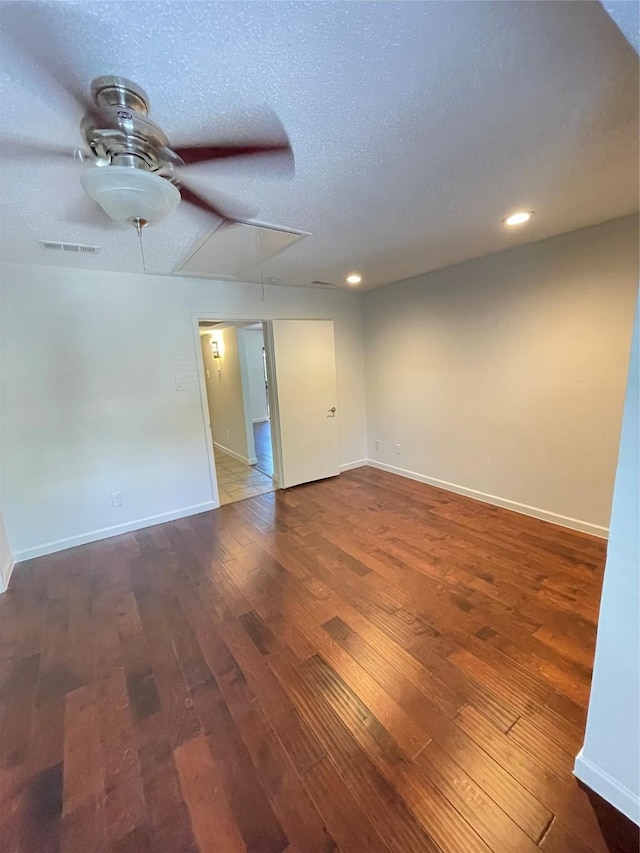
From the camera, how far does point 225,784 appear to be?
129cm

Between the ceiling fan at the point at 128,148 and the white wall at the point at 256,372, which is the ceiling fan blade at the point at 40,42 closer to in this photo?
the ceiling fan at the point at 128,148

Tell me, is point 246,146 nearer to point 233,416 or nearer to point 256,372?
point 233,416

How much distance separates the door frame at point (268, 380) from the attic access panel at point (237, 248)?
1.57ft

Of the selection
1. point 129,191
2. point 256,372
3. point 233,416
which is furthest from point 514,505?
point 256,372

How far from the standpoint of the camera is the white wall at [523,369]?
2639 mm

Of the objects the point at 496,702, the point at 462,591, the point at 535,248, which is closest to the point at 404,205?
the point at 535,248

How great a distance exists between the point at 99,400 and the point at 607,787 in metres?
3.86

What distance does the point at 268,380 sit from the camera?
4.29m

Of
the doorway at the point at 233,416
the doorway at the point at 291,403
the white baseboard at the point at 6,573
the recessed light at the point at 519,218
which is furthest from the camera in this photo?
the doorway at the point at 233,416

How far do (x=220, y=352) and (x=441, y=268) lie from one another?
3543mm

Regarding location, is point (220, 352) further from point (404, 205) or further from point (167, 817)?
point (167, 817)

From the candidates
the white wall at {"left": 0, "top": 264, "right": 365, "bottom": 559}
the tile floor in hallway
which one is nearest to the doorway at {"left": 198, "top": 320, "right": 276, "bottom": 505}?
the tile floor in hallway

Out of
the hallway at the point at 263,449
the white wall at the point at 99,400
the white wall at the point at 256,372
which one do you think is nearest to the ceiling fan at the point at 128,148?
the white wall at the point at 99,400

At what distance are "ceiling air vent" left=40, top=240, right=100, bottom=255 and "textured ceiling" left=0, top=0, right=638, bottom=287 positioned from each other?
187 mm
